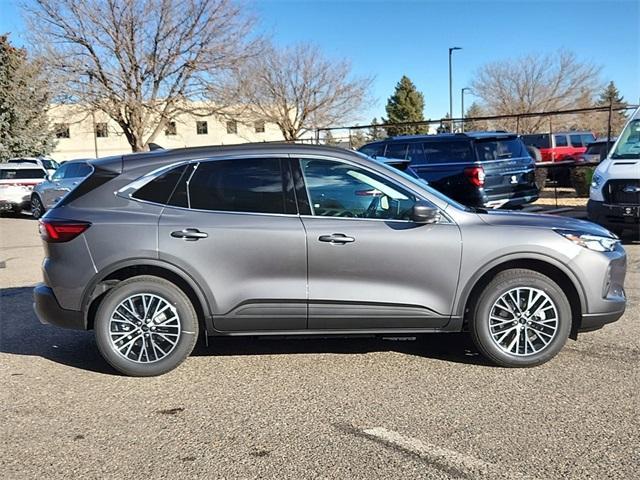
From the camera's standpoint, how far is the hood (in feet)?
15.2

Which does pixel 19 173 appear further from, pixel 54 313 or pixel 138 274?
pixel 138 274

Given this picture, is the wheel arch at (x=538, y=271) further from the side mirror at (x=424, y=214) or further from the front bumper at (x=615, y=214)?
the front bumper at (x=615, y=214)

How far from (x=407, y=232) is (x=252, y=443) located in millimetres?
1901

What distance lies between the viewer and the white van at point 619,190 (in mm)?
9812

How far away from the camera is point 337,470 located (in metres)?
3.18

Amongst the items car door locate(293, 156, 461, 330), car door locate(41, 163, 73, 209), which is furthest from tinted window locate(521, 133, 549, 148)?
car door locate(293, 156, 461, 330)

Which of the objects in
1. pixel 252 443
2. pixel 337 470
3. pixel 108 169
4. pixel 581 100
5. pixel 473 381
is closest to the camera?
pixel 337 470

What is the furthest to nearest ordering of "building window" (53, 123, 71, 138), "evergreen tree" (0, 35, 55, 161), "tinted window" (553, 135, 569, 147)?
"evergreen tree" (0, 35, 55, 161) → "tinted window" (553, 135, 569, 147) → "building window" (53, 123, 71, 138)

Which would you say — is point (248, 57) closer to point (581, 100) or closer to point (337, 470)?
point (337, 470)

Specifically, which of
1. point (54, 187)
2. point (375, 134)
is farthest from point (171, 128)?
point (54, 187)

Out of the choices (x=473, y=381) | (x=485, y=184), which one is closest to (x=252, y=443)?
(x=473, y=381)

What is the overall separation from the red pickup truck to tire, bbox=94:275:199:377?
2411 cm

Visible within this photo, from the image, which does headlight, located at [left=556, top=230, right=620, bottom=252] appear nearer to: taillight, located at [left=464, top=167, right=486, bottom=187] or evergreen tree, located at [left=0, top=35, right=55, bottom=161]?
taillight, located at [left=464, top=167, right=486, bottom=187]

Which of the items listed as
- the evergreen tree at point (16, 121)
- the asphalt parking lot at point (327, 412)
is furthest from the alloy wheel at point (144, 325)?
the evergreen tree at point (16, 121)
